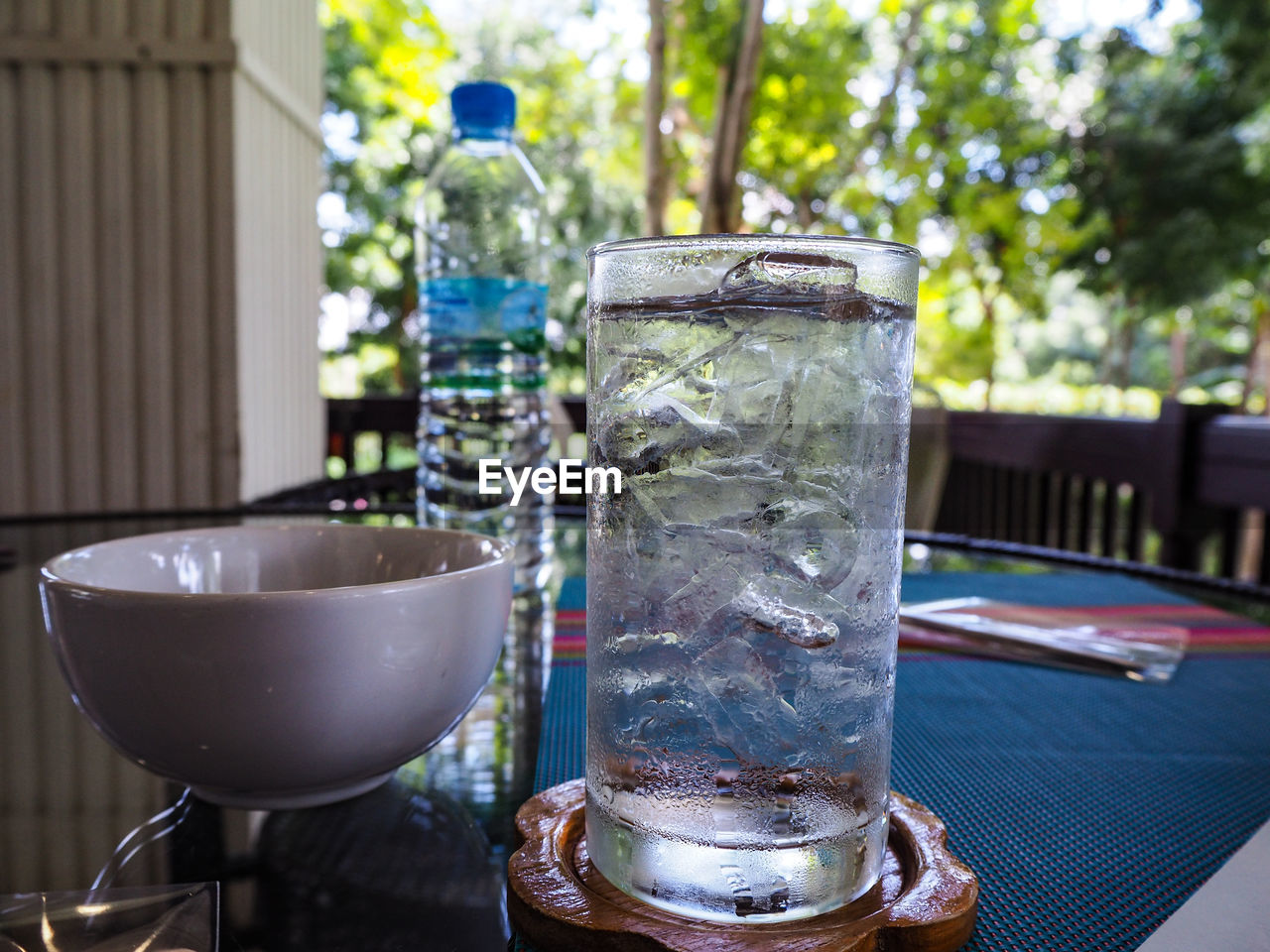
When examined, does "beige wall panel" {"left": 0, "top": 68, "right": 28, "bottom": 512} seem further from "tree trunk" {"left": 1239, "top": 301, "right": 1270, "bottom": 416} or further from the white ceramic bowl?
"tree trunk" {"left": 1239, "top": 301, "right": 1270, "bottom": 416}

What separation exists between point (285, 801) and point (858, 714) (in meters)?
0.26

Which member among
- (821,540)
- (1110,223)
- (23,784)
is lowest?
(23,784)

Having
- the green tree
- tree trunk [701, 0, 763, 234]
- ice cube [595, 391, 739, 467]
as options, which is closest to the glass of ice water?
ice cube [595, 391, 739, 467]

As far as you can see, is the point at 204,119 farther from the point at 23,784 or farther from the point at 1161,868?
the point at 1161,868

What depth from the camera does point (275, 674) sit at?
368 mm

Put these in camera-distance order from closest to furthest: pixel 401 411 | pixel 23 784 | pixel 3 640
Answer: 1. pixel 23 784
2. pixel 3 640
3. pixel 401 411

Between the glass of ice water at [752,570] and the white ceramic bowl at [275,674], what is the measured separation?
0.10 meters

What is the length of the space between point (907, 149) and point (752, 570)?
5.88 metres

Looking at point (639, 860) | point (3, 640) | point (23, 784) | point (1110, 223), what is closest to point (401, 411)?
point (3, 640)

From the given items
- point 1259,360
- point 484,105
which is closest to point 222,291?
point 484,105

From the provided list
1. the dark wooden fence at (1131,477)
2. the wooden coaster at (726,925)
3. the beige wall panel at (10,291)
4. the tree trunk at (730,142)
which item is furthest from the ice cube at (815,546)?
the tree trunk at (730,142)

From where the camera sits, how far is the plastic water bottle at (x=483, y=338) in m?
1.01

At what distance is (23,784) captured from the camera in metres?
0.46

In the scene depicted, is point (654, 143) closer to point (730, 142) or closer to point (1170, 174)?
point (730, 142)
